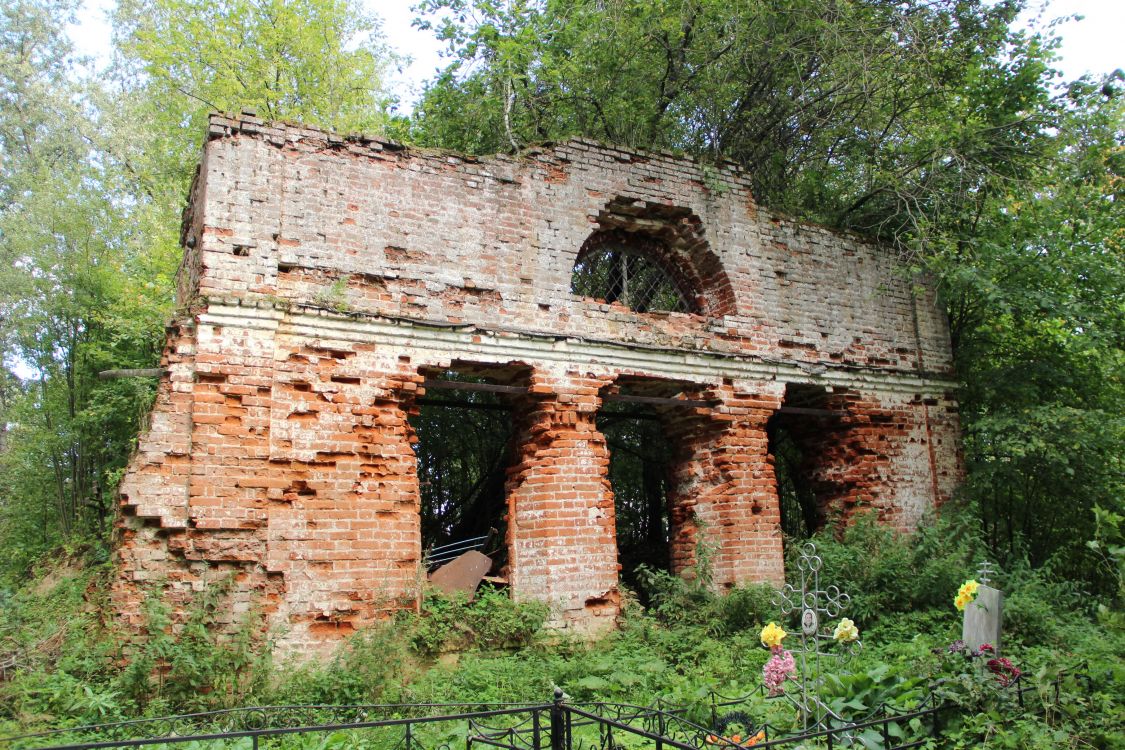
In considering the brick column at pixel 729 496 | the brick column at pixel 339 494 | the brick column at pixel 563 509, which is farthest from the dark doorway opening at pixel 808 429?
the brick column at pixel 339 494

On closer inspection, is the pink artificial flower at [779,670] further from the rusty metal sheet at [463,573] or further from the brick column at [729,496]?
the brick column at [729,496]

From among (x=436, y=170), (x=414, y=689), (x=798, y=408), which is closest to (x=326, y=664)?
(x=414, y=689)

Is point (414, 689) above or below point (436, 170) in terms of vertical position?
below

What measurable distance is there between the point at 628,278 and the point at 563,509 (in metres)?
3.90

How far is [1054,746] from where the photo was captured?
4504mm

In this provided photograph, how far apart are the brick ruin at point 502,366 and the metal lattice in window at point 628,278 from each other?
104 mm

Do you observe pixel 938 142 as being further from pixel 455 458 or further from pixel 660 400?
pixel 455 458

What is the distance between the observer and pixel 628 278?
36.2ft

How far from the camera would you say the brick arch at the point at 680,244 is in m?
9.85

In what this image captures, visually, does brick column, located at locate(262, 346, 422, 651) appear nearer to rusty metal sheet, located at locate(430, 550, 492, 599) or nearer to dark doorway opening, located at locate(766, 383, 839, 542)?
rusty metal sheet, located at locate(430, 550, 492, 599)

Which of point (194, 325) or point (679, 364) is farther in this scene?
point (679, 364)

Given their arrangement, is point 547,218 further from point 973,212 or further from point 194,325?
point 973,212

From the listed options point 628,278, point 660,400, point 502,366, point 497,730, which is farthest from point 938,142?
point 497,730

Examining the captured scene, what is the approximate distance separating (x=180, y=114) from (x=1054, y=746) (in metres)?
19.5
